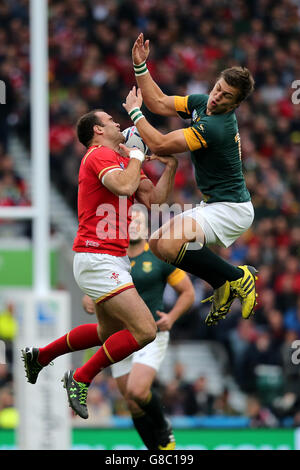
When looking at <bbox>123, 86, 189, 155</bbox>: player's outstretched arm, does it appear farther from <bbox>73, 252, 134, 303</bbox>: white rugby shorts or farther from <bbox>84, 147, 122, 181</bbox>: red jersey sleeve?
<bbox>73, 252, 134, 303</bbox>: white rugby shorts

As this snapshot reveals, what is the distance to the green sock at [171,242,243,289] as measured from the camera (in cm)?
645

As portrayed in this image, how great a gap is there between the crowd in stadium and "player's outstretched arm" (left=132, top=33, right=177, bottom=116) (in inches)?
214

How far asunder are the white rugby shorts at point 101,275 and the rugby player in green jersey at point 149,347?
1741 mm

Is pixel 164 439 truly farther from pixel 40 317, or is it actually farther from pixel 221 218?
pixel 221 218

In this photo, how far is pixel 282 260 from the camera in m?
13.0

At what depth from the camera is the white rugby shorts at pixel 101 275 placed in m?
6.18

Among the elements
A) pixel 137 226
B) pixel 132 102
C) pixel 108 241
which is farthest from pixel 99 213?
pixel 137 226

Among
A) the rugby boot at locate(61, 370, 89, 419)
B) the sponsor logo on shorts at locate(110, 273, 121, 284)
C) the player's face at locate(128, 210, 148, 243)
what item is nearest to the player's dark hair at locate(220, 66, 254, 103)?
the sponsor logo on shorts at locate(110, 273, 121, 284)

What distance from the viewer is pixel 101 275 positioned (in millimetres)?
6203

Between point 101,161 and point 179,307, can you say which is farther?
point 179,307

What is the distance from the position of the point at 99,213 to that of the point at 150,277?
1894 mm

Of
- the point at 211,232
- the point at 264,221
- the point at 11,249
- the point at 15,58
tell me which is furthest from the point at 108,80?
the point at 211,232
